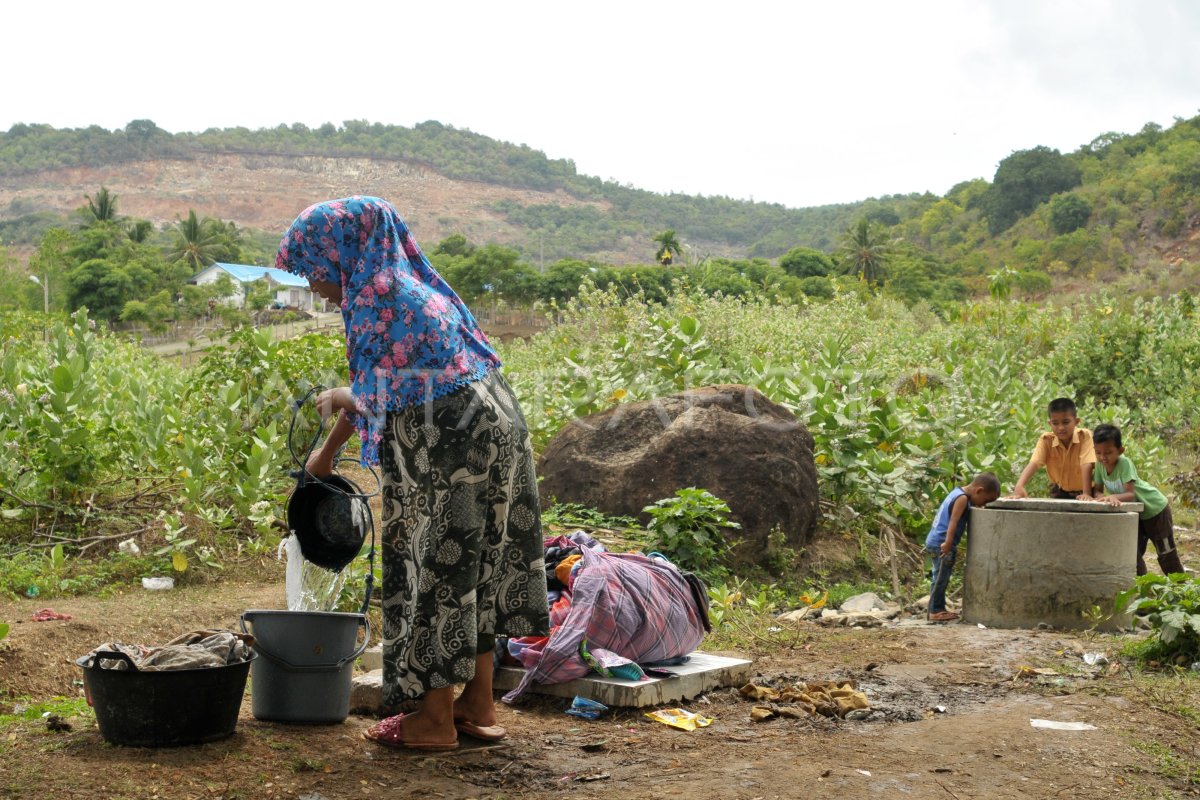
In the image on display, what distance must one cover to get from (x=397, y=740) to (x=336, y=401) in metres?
0.94

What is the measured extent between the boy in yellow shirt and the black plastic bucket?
489 centimetres

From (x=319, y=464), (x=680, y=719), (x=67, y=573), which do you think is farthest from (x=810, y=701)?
(x=67, y=573)

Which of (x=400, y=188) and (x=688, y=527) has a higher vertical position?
(x=400, y=188)

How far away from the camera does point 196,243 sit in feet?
214

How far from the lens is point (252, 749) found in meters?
2.83

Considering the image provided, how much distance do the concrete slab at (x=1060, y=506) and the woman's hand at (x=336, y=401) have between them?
4.02 meters

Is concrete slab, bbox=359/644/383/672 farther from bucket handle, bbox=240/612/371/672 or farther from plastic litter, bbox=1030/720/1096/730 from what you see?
plastic litter, bbox=1030/720/1096/730

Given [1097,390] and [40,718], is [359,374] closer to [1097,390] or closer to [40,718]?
[40,718]

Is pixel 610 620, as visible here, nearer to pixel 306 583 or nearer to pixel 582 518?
pixel 306 583

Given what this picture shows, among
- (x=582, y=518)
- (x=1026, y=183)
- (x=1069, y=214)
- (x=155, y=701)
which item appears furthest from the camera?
(x=1026, y=183)

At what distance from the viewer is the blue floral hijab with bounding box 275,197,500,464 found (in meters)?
2.83

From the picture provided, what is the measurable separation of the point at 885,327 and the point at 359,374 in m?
12.2

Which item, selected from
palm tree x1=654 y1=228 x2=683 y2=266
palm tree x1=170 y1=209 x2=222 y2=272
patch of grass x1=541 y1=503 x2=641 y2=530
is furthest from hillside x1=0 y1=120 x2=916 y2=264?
patch of grass x1=541 y1=503 x2=641 y2=530

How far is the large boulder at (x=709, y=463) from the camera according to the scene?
22.6ft
